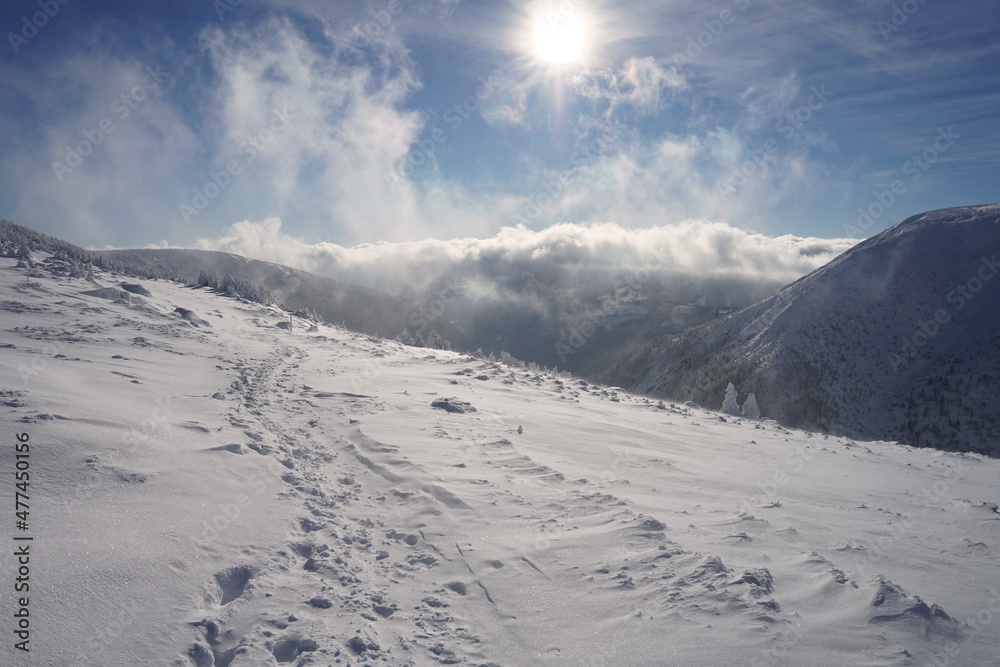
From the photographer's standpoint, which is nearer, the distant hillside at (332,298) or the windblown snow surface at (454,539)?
the windblown snow surface at (454,539)

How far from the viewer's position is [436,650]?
436cm

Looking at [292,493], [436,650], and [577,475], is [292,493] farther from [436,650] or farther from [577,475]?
[577,475]

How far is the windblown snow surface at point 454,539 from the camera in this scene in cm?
427

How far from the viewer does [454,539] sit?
644 cm

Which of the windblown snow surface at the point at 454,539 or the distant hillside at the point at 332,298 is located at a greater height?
the distant hillside at the point at 332,298

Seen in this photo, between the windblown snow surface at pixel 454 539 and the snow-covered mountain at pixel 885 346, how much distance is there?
67152mm

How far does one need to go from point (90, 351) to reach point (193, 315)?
1315 centimetres
